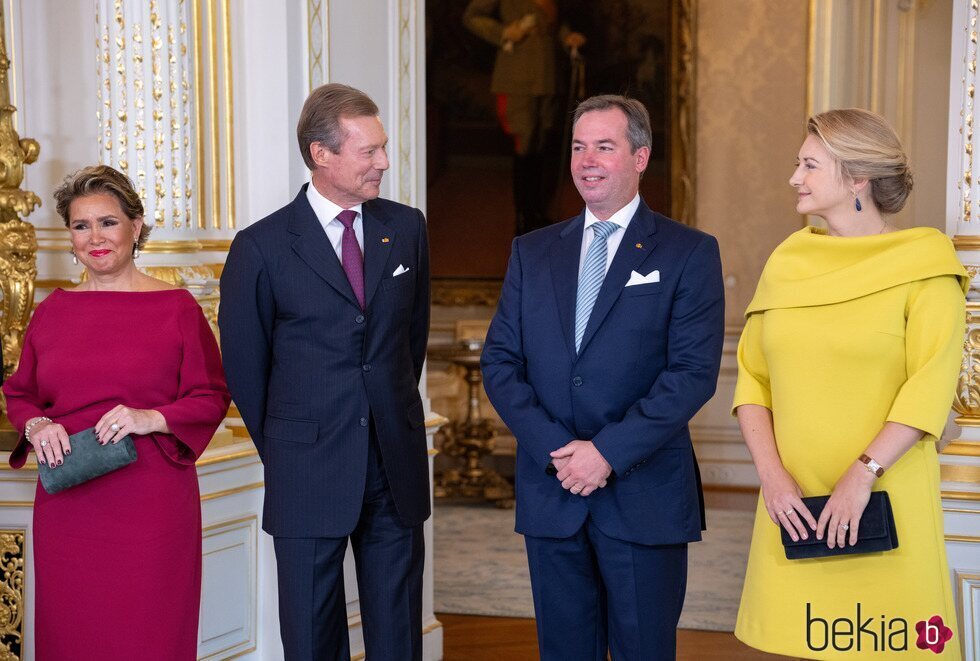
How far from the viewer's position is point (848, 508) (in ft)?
9.68

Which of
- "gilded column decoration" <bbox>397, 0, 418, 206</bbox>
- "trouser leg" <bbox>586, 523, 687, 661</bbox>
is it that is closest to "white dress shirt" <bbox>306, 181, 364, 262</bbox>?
"trouser leg" <bbox>586, 523, 687, 661</bbox>

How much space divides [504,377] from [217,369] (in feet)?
2.99

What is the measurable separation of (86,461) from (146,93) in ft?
5.29

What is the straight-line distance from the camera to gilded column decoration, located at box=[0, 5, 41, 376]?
4527 millimetres

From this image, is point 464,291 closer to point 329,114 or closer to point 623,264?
point 329,114

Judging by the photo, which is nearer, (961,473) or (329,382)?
(329,382)

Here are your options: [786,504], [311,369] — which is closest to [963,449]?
[786,504]

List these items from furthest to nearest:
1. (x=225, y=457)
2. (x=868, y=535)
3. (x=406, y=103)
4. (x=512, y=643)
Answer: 1. (x=512, y=643)
2. (x=406, y=103)
3. (x=225, y=457)
4. (x=868, y=535)

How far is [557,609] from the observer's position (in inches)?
131

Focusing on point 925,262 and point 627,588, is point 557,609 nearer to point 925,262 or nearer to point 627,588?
point 627,588

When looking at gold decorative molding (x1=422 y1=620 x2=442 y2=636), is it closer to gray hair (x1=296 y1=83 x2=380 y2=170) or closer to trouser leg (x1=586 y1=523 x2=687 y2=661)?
trouser leg (x1=586 y1=523 x2=687 y2=661)

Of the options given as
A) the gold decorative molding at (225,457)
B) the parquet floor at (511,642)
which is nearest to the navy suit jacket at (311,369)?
the gold decorative molding at (225,457)

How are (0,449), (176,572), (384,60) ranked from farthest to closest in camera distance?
(384,60) < (0,449) < (176,572)

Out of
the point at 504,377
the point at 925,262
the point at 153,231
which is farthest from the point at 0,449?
the point at 925,262
